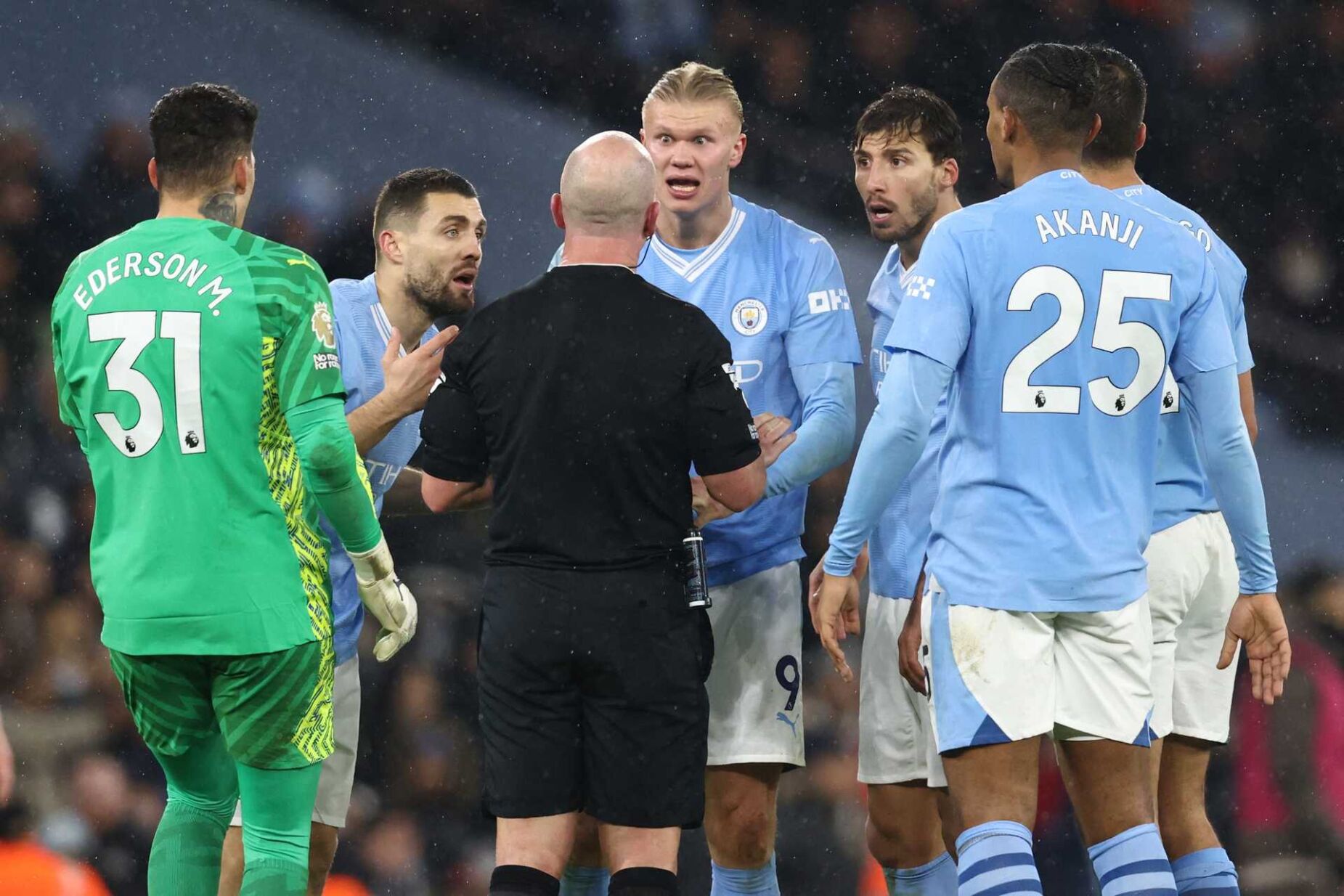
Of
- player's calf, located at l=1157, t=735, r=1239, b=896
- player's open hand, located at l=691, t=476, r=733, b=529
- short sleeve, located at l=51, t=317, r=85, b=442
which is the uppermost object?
short sleeve, located at l=51, t=317, r=85, b=442

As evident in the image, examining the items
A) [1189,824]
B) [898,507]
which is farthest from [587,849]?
[1189,824]

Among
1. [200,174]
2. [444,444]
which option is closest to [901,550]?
[444,444]

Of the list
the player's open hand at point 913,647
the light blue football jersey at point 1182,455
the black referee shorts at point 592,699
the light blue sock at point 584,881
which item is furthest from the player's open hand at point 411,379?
the light blue football jersey at point 1182,455

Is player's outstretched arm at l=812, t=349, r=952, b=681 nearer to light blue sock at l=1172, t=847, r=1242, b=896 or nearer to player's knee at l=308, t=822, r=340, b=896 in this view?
light blue sock at l=1172, t=847, r=1242, b=896

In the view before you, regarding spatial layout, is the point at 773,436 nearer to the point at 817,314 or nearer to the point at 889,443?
the point at 817,314

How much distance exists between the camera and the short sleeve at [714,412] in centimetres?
295

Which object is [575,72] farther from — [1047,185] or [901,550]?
[1047,185]

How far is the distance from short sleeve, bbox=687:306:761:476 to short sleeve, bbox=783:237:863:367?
88 centimetres

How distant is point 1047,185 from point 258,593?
5.44 ft

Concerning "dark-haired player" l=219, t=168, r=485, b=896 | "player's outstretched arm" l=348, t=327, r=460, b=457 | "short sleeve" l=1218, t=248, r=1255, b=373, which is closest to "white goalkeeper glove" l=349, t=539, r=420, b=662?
"dark-haired player" l=219, t=168, r=485, b=896

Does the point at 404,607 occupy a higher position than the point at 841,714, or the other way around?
the point at 404,607

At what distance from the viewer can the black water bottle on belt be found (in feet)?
9.94

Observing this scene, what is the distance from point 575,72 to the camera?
5812 millimetres

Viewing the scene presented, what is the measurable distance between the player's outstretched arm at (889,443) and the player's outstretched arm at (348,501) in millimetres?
943
